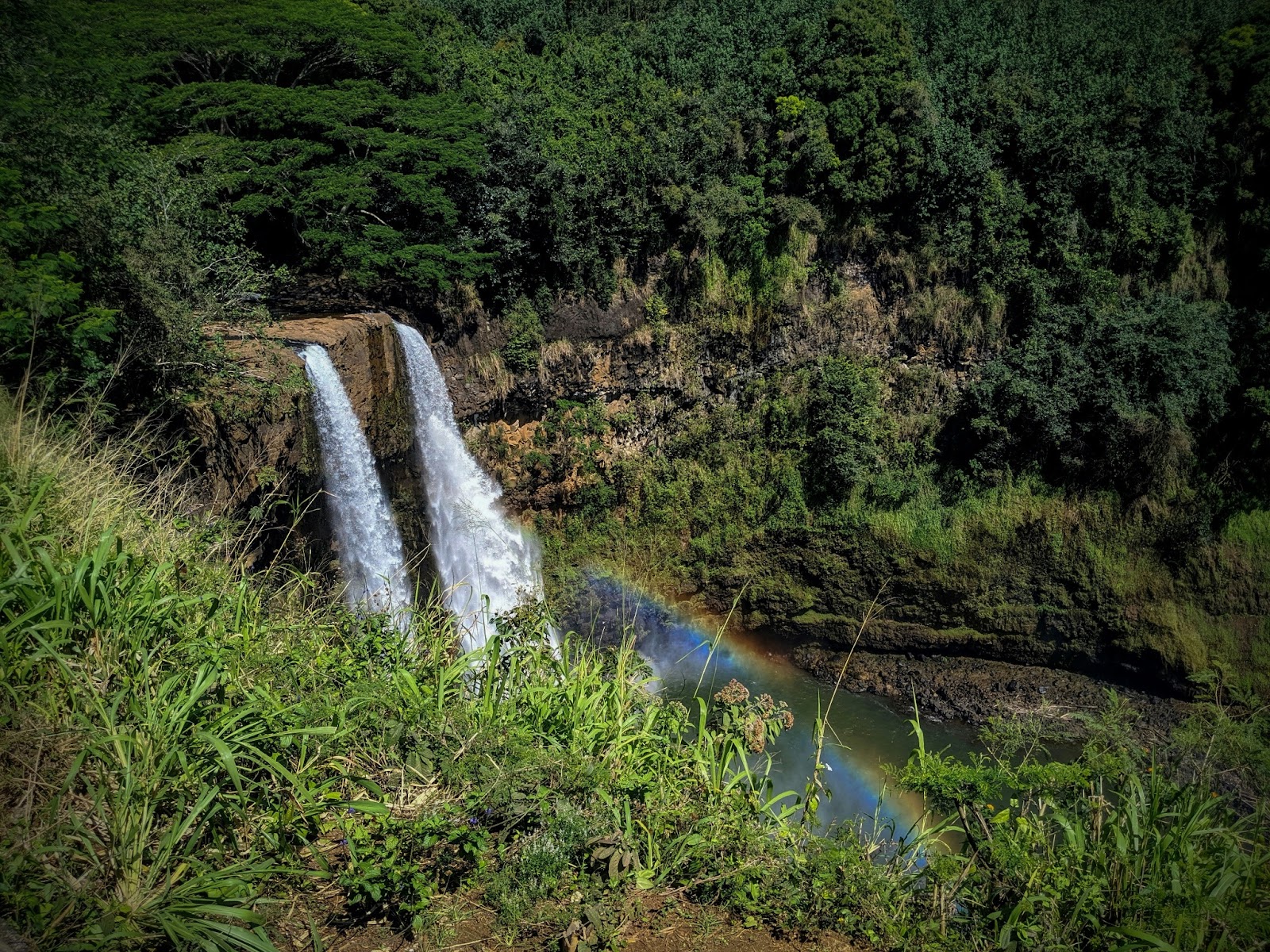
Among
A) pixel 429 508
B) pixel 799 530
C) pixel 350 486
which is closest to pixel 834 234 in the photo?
pixel 799 530

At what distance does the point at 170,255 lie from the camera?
7.76 meters

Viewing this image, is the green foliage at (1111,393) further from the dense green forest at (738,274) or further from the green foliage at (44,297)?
the green foliage at (44,297)

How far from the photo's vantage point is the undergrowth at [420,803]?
7.22 ft

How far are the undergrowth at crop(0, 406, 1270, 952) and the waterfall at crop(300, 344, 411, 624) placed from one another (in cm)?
608

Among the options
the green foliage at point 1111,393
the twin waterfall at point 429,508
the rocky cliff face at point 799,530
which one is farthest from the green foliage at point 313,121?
the green foliage at point 1111,393

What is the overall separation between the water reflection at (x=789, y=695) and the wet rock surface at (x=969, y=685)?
284mm

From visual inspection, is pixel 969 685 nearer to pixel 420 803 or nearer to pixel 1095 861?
pixel 1095 861

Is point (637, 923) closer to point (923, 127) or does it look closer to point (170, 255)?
point (170, 255)

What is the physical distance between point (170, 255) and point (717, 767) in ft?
24.6

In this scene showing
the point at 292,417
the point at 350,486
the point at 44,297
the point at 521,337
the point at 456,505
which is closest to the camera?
the point at 44,297

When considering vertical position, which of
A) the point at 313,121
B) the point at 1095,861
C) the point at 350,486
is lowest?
the point at 350,486

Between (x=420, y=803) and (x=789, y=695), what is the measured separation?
11332mm

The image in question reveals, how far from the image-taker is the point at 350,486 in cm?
980

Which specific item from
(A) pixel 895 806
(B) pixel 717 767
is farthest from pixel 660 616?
(B) pixel 717 767
